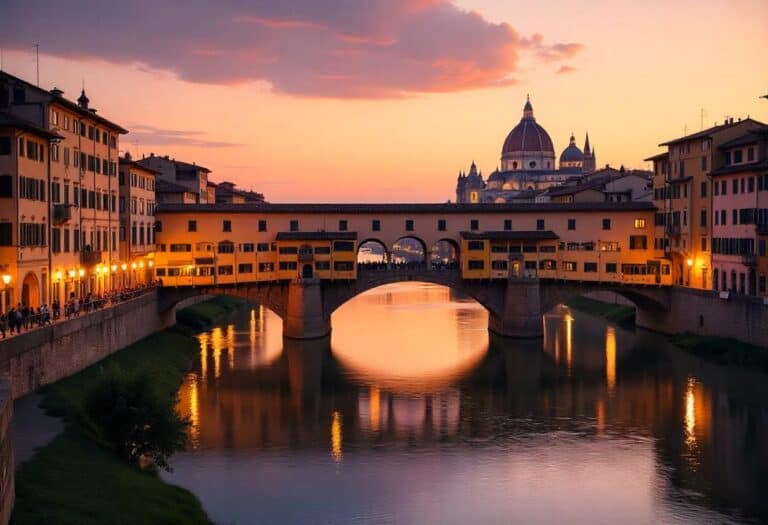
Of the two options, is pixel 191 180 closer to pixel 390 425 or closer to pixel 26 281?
pixel 26 281

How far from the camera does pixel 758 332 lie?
65.7 meters

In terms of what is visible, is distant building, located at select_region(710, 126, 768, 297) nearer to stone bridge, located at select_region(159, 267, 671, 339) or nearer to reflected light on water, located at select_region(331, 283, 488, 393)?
stone bridge, located at select_region(159, 267, 671, 339)

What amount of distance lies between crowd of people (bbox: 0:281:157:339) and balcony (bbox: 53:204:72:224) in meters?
4.72

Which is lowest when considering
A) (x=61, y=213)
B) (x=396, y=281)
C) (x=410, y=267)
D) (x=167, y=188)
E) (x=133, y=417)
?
(x=133, y=417)

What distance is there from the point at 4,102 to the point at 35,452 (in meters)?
27.3

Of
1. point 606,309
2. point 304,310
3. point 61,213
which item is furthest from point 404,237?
point 61,213

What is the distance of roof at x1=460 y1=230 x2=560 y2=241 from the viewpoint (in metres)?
83.3

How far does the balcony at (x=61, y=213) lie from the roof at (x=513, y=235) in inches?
1446

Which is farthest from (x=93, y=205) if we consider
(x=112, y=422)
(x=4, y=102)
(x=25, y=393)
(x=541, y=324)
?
(x=541, y=324)

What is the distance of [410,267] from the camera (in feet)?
286

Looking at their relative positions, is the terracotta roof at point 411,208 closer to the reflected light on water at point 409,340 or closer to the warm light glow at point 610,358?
the reflected light on water at point 409,340

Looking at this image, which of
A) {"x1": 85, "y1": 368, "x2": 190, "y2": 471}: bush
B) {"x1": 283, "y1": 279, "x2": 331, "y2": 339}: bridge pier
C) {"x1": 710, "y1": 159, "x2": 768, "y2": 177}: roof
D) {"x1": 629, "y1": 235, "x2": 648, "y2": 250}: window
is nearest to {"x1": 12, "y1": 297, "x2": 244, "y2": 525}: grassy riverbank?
{"x1": 85, "y1": 368, "x2": 190, "y2": 471}: bush

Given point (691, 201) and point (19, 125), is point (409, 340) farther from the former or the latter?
point (19, 125)

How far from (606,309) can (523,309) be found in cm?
2317
